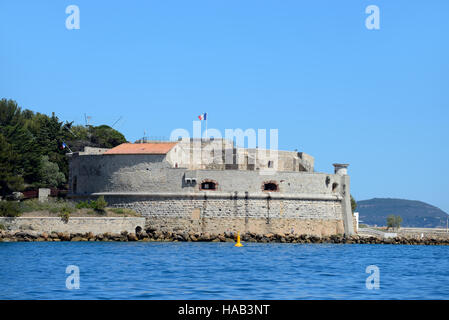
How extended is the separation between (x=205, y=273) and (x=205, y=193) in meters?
17.9

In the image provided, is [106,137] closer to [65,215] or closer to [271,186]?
[271,186]

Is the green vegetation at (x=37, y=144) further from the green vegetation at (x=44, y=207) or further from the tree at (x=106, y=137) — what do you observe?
the green vegetation at (x=44, y=207)

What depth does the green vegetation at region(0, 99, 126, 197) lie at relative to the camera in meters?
39.7

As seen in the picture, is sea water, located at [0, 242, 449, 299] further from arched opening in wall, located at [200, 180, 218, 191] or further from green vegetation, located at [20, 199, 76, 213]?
arched opening in wall, located at [200, 180, 218, 191]

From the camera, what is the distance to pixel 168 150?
3969cm

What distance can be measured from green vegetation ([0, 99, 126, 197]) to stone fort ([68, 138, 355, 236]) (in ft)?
15.7

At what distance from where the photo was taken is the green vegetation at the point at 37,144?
39.7 metres

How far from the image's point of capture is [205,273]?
2134 cm

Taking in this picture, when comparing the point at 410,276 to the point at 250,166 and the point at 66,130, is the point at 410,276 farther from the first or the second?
the point at 66,130
